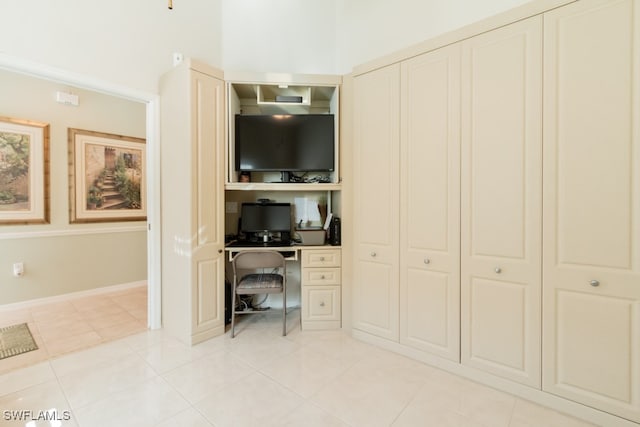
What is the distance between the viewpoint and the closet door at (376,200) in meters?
2.24

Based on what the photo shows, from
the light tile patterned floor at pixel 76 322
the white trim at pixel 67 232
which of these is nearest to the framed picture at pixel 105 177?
the white trim at pixel 67 232

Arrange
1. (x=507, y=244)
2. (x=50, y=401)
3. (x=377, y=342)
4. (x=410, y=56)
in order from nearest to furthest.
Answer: (x=50, y=401), (x=507, y=244), (x=410, y=56), (x=377, y=342)

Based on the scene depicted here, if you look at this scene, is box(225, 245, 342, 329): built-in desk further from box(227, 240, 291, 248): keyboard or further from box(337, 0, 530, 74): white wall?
box(337, 0, 530, 74): white wall

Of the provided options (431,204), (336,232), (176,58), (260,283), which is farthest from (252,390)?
(176,58)

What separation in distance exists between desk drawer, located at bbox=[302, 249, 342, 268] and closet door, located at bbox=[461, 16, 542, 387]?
1110mm

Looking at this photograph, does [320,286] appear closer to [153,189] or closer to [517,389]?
[517,389]

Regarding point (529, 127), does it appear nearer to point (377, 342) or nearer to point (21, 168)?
point (377, 342)

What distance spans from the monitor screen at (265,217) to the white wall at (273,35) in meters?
1.64

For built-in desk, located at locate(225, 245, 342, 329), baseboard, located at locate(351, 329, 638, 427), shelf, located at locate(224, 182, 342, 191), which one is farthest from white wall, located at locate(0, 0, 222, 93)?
baseboard, located at locate(351, 329, 638, 427)

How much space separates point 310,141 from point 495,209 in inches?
68.6

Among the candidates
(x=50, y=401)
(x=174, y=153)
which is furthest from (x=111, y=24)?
(x=50, y=401)

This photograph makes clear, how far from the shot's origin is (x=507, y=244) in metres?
1.76

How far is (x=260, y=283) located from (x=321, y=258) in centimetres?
64
